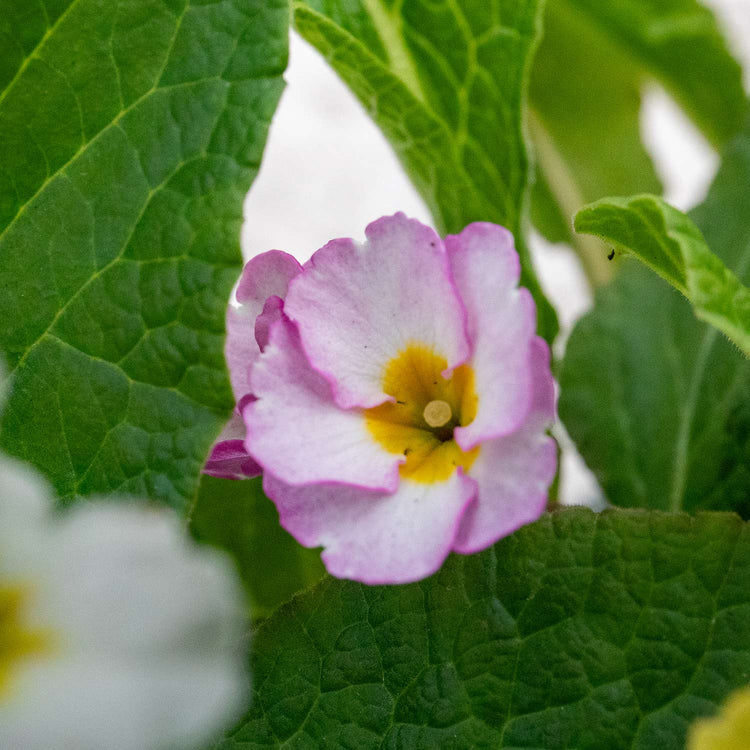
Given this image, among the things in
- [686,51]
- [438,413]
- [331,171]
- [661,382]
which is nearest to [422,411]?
[438,413]

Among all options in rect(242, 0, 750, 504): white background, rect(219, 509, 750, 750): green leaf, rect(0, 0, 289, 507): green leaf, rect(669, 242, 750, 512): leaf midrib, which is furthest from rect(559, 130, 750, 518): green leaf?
rect(242, 0, 750, 504): white background

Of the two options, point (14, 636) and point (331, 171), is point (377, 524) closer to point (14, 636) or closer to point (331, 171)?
point (14, 636)

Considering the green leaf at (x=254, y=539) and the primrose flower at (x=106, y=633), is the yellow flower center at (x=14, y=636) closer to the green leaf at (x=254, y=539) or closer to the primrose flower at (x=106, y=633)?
the primrose flower at (x=106, y=633)

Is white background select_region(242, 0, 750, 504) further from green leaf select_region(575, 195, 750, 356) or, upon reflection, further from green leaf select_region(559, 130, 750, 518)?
green leaf select_region(575, 195, 750, 356)

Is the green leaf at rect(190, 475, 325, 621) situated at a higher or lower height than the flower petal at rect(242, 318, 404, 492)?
lower

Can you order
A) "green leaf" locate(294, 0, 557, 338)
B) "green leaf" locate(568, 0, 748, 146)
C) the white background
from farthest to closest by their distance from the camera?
the white background < "green leaf" locate(568, 0, 748, 146) < "green leaf" locate(294, 0, 557, 338)

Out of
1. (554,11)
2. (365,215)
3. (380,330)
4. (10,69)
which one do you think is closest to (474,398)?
(380,330)

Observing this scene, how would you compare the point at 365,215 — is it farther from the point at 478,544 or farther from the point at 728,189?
the point at 478,544
